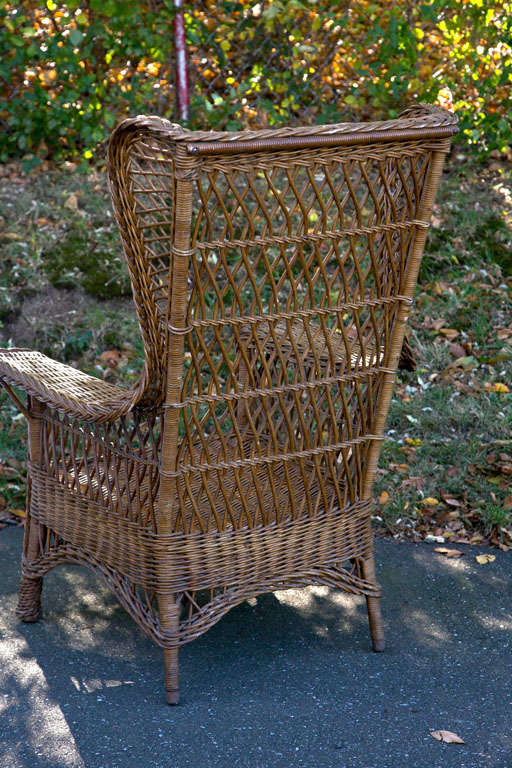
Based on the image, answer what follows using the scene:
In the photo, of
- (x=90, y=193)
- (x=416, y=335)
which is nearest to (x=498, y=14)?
(x=416, y=335)

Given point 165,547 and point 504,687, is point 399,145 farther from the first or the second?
point 504,687

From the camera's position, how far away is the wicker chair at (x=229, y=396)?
1.72 metres

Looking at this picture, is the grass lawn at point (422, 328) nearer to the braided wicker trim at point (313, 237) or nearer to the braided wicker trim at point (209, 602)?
the braided wicker trim at point (209, 602)

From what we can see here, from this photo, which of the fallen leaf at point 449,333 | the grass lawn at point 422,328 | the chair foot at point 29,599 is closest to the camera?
the chair foot at point 29,599

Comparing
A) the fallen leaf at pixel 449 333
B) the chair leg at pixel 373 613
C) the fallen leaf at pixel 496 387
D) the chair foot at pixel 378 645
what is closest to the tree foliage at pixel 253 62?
the fallen leaf at pixel 449 333

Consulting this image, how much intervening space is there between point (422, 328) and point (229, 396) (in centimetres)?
240

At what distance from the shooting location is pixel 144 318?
5.86 ft

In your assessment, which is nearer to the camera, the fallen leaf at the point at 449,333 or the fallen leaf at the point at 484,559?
the fallen leaf at the point at 484,559

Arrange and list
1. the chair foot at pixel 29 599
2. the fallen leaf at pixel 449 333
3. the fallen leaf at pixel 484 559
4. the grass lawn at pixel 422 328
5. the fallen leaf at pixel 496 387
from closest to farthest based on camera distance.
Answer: the chair foot at pixel 29 599, the fallen leaf at pixel 484 559, the grass lawn at pixel 422 328, the fallen leaf at pixel 496 387, the fallen leaf at pixel 449 333

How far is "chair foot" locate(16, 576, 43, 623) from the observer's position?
2.34 metres

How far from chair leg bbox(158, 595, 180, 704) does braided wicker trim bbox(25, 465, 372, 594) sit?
0.04 m

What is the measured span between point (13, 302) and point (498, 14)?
3076 millimetres

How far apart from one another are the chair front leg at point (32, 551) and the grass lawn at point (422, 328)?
0.78 m

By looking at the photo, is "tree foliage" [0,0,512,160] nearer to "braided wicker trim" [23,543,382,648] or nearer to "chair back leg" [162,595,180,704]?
"braided wicker trim" [23,543,382,648]
